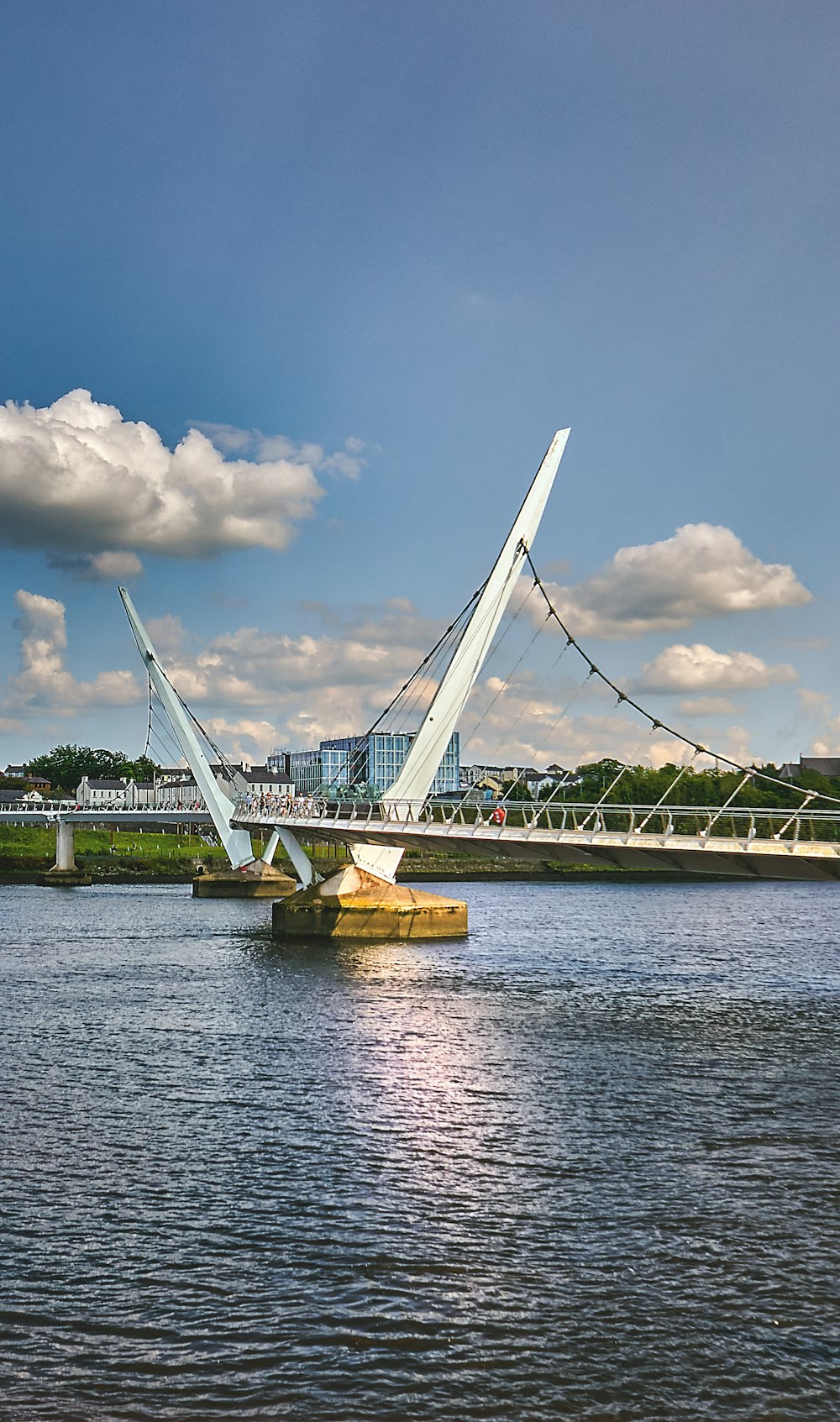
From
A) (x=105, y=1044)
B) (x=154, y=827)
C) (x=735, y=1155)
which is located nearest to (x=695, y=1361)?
(x=735, y=1155)

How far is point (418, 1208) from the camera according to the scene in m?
15.7

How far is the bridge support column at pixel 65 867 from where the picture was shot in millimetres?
102062

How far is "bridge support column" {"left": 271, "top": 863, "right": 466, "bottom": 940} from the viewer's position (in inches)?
2041

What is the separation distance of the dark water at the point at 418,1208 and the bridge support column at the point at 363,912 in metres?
16.4

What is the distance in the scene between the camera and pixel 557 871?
124438 mm

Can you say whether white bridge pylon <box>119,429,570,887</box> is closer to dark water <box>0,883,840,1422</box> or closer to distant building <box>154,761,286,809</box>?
dark water <box>0,883,840,1422</box>

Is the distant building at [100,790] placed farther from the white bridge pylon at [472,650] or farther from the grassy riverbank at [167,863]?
Answer: the white bridge pylon at [472,650]

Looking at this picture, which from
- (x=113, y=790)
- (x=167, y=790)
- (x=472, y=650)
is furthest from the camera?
(x=113, y=790)

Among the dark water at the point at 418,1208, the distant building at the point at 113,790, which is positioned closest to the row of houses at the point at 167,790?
the distant building at the point at 113,790

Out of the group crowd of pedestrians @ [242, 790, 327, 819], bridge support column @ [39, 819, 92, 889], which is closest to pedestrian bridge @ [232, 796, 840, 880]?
crowd of pedestrians @ [242, 790, 327, 819]

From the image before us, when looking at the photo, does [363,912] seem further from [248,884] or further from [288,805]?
[248,884]

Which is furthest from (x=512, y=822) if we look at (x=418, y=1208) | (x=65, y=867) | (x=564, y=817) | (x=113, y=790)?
(x=113, y=790)

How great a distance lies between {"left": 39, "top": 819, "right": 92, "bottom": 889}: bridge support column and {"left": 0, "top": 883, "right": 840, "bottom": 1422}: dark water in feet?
227

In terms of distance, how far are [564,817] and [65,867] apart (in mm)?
77030
